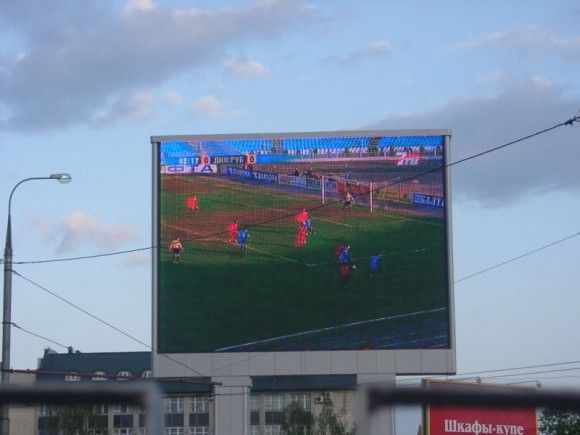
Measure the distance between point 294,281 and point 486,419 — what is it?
21.1 meters

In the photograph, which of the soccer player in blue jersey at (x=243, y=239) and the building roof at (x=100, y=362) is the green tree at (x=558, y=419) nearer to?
the soccer player in blue jersey at (x=243, y=239)

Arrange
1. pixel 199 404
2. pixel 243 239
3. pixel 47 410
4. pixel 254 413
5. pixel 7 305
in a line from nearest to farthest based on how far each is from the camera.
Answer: pixel 47 410
pixel 7 305
pixel 243 239
pixel 254 413
pixel 199 404

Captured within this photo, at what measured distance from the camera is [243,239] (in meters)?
31.2

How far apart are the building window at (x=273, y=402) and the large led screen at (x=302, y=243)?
80.0 inches

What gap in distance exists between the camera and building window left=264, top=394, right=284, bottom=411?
3198 centimetres

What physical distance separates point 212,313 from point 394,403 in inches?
895

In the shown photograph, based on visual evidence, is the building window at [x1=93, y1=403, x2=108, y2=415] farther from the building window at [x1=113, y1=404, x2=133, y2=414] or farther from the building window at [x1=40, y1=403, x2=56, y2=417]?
the building window at [x1=40, y1=403, x2=56, y2=417]

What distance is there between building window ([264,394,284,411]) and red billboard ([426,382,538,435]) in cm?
2031

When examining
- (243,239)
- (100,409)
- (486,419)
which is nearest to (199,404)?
(243,239)

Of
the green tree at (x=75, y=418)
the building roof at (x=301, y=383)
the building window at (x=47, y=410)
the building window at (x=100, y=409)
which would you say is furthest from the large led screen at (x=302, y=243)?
the building window at (x=47, y=410)

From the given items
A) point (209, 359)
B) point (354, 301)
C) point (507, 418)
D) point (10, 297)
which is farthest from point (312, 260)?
point (507, 418)

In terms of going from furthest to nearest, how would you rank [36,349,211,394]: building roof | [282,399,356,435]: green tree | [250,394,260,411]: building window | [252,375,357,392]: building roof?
[36,349,211,394]: building roof, [250,394,260,411]: building window, [252,375,357,392]: building roof, [282,399,356,435]: green tree

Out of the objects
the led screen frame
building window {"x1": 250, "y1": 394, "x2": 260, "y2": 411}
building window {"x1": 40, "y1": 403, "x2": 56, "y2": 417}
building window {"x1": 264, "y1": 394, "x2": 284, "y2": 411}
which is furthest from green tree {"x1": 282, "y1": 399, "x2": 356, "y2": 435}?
building window {"x1": 250, "y1": 394, "x2": 260, "y2": 411}

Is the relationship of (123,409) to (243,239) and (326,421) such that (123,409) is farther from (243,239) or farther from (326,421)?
(243,239)
